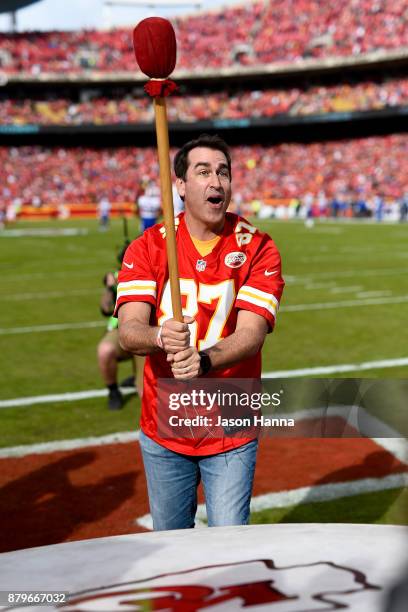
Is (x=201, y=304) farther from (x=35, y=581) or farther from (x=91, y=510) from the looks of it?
(x=91, y=510)

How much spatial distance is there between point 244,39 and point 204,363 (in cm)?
5664

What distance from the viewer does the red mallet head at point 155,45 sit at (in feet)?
7.06

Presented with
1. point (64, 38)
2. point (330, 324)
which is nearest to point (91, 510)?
point (330, 324)

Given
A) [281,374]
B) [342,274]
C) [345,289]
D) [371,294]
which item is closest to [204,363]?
[281,374]

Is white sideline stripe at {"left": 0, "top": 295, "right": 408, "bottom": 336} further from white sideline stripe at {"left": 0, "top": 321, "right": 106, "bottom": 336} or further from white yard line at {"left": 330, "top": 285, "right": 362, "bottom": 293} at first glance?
white yard line at {"left": 330, "top": 285, "right": 362, "bottom": 293}

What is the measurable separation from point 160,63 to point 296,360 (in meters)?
6.60

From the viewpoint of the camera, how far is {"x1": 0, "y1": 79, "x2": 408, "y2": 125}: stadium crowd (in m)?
50.9

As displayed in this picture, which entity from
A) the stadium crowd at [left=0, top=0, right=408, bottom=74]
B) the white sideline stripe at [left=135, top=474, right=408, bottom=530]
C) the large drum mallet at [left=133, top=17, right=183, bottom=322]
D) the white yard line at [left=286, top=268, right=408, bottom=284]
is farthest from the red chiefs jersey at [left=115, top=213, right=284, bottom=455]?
the stadium crowd at [left=0, top=0, right=408, bottom=74]

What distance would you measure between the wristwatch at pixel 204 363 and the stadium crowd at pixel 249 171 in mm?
41063

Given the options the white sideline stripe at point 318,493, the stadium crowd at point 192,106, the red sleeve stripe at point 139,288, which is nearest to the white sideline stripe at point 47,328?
the white sideline stripe at point 318,493

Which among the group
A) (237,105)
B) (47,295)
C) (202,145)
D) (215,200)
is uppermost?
(237,105)

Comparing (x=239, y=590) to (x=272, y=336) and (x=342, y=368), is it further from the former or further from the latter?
(x=272, y=336)

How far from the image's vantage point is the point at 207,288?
2826 mm

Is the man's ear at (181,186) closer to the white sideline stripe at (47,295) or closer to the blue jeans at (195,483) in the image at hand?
the blue jeans at (195,483)
